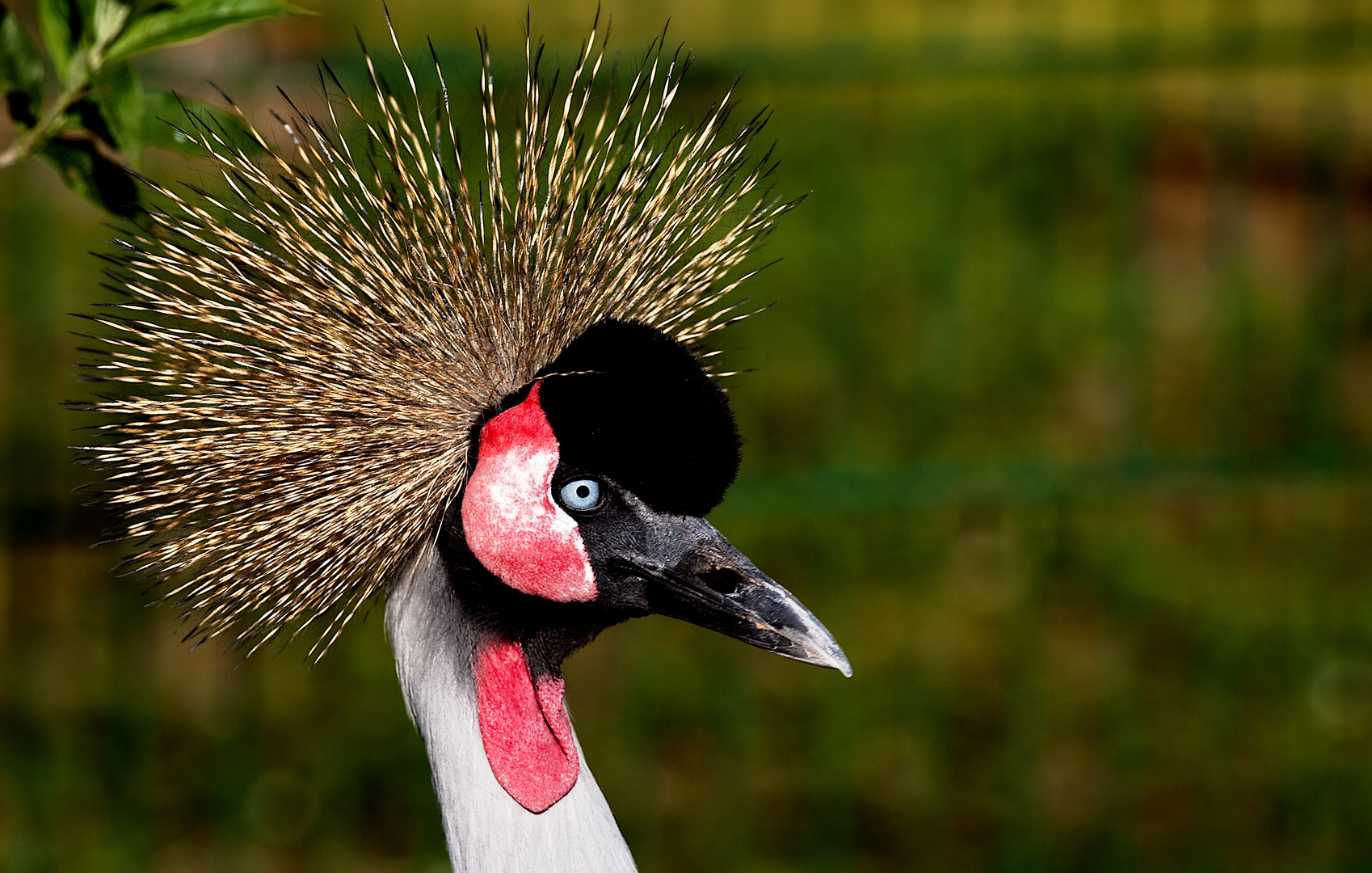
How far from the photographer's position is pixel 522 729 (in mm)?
1295

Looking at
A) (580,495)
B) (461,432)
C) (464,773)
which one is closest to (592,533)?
(580,495)

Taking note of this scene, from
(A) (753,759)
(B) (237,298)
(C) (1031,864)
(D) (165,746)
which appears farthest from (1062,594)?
(B) (237,298)

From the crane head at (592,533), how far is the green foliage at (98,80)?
37cm

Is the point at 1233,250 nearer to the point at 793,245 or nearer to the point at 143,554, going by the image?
→ the point at 793,245

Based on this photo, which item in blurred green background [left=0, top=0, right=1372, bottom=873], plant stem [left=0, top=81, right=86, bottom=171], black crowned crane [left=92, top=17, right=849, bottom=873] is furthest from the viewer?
blurred green background [left=0, top=0, right=1372, bottom=873]

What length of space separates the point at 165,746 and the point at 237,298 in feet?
6.59

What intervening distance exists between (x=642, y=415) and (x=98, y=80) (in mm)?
505

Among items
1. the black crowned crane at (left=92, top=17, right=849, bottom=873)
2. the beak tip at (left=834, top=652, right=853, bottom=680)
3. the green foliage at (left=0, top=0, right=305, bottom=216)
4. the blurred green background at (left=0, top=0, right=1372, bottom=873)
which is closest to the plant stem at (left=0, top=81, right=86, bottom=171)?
the green foliage at (left=0, top=0, right=305, bottom=216)

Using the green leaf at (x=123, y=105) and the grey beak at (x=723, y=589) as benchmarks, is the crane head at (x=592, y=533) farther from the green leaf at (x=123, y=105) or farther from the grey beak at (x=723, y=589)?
the green leaf at (x=123, y=105)

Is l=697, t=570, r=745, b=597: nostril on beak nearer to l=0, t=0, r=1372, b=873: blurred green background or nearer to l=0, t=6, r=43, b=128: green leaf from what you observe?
l=0, t=6, r=43, b=128: green leaf

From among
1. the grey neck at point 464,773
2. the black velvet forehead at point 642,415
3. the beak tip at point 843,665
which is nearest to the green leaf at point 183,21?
the black velvet forehead at point 642,415

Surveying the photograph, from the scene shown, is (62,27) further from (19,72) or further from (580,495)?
(580,495)

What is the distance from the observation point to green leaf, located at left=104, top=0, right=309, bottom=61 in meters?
1.09

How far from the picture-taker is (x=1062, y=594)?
10.5 ft
